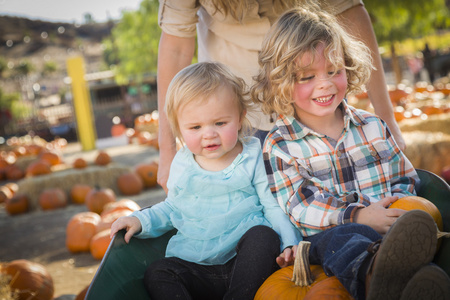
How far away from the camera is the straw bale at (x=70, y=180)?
22.8ft

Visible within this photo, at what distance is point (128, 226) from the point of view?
1.75 m

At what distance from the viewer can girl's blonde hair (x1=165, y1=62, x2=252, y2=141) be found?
174 cm

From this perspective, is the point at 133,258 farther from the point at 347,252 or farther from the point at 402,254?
the point at 402,254

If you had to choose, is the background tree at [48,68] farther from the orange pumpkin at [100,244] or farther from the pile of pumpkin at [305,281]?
the pile of pumpkin at [305,281]

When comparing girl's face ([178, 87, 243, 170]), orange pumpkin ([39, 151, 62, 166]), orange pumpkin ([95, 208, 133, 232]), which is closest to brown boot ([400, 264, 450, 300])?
girl's face ([178, 87, 243, 170])

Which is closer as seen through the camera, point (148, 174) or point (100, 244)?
point (100, 244)

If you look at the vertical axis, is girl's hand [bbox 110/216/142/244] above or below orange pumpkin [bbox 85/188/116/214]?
above

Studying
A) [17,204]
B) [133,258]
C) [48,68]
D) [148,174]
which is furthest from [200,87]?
[48,68]

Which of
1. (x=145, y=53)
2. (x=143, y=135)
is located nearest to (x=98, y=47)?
(x=145, y=53)

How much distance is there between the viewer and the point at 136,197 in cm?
653

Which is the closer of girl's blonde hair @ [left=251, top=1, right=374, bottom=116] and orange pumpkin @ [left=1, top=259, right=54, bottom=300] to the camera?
girl's blonde hair @ [left=251, top=1, right=374, bottom=116]

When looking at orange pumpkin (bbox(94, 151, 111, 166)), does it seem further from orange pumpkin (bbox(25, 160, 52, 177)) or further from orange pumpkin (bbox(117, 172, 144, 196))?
orange pumpkin (bbox(117, 172, 144, 196))

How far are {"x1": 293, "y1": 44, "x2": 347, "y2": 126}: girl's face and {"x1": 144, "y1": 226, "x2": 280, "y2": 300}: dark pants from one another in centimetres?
49

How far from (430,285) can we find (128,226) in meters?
1.09
